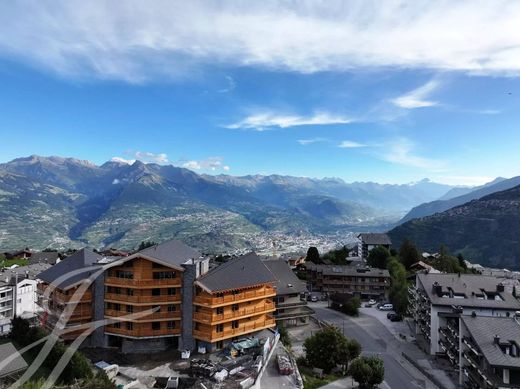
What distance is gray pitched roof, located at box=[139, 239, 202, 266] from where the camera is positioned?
47.7 m

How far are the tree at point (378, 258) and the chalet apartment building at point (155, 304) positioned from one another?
73447 mm

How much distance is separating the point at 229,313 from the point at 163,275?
868 centimetres

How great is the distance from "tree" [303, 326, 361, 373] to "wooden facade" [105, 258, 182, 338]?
1596 centimetres

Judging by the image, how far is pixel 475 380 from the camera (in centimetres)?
4362

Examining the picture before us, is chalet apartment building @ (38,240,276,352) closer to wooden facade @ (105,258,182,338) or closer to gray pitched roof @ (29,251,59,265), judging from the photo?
wooden facade @ (105,258,182,338)

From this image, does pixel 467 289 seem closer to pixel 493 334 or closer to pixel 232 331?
pixel 493 334

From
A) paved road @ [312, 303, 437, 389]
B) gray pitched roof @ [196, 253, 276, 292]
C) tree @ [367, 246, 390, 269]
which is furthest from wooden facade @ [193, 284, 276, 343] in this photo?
tree @ [367, 246, 390, 269]

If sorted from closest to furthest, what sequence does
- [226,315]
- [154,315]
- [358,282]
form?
[154,315]
[226,315]
[358,282]

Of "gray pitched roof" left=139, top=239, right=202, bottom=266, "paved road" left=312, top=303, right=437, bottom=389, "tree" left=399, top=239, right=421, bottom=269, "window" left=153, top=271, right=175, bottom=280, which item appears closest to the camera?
"window" left=153, top=271, right=175, bottom=280

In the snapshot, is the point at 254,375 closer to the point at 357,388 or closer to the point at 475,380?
the point at 357,388

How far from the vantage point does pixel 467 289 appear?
61.4 m

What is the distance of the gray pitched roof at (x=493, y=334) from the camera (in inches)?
1544

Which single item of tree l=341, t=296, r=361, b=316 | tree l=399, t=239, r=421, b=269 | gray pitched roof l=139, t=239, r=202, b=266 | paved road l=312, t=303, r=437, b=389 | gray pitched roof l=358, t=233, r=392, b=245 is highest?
gray pitched roof l=139, t=239, r=202, b=266

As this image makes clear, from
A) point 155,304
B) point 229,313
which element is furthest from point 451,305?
point 155,304
